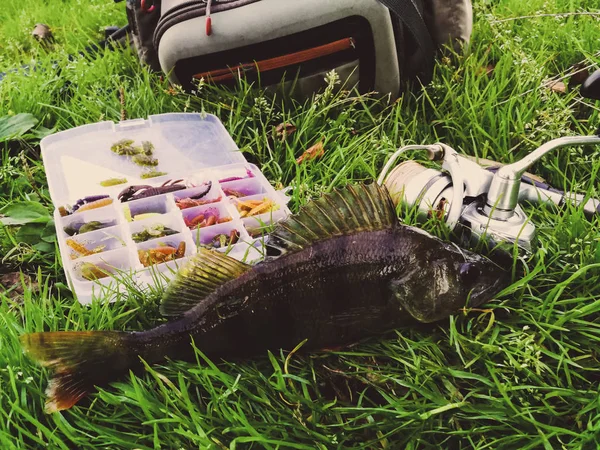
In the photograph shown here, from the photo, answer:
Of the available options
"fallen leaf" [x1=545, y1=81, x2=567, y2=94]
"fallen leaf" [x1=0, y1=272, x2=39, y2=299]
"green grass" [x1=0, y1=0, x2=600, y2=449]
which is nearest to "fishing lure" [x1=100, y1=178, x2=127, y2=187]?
"green grass" [x1=0, y1=0, x2=600, y2=449]

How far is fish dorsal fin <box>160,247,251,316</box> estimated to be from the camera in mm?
1721

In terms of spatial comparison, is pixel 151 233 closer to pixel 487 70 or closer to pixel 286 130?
pixel 286 130

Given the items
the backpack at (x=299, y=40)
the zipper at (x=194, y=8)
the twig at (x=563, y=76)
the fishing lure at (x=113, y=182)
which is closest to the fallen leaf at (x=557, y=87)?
the twig at (x=563, y=76)

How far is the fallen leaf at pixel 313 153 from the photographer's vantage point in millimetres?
2783

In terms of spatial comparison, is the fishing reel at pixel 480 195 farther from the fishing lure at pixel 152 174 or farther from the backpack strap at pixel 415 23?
the fishing lure at pixel 152 174

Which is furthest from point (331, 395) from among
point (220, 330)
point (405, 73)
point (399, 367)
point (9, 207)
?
point (405, 73)

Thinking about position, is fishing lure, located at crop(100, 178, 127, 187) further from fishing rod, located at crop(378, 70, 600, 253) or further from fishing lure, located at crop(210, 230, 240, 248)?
fishing rod, located at crop(378, 70, 600, 253)

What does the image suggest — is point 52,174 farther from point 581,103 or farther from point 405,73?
point 581,103

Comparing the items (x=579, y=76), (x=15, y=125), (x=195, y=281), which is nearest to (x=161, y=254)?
(x=195, y=281)

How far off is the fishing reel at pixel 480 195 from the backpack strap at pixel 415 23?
0.86 meters

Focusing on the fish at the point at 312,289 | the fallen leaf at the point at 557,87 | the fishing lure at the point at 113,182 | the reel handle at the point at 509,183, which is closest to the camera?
the fish at the point at 312,289

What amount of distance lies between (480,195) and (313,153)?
97cm

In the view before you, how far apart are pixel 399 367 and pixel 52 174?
5.54ft

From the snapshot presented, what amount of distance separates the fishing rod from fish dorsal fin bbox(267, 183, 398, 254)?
357mm
